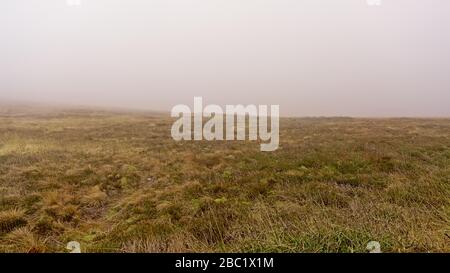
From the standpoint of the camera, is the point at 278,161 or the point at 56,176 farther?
the point at 278,161

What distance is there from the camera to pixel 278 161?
37.2ft

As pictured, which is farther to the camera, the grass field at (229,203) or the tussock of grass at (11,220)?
the tussock of grass at (11,220)

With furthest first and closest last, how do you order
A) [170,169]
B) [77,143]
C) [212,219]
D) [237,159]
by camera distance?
[77,143]
[237,159]
[170,169]
[212,219]

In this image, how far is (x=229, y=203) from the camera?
6656 millimetres

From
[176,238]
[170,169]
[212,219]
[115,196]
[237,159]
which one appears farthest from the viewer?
[237,159]

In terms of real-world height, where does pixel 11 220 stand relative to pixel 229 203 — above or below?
below

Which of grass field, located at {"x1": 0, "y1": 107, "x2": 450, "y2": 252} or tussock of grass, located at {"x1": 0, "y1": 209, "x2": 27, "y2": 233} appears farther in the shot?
tussock of grass, located at {"x1": 0, "y1": 209, "x2": 27, "y2": 233}

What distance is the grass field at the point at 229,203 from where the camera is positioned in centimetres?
439

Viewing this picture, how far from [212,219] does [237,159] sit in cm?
698

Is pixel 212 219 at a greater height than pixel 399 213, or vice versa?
pixel 399 213

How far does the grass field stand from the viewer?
4.39 meters

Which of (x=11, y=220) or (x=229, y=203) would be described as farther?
(x=229, y=203)
